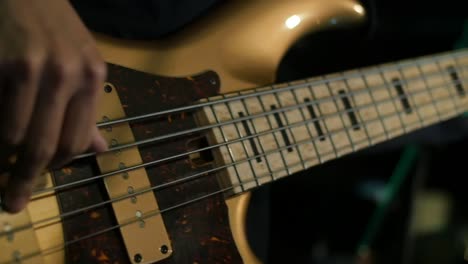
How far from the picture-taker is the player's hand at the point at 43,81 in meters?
0.27

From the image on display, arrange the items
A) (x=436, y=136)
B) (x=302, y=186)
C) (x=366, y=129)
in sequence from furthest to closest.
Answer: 1. (x=302, y=186)
2. (x=436, y=136)
3. (x=366, y=129)

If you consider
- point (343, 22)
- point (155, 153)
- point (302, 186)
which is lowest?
point (302, 186)

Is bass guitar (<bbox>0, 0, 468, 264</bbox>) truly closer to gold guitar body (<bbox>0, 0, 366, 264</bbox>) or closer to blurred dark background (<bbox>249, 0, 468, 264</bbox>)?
gold guitar body (<bbox>0, 0, 366, 264</bbox>)

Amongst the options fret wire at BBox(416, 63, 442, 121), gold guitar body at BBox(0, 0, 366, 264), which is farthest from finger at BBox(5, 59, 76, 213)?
fret wire at BBox(416, 63, 442, 121)

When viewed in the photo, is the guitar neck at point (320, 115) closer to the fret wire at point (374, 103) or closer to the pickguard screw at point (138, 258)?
the fret wire at point (374, 103)

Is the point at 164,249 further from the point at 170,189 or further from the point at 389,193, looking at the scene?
the point at 389,193

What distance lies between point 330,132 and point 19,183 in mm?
402

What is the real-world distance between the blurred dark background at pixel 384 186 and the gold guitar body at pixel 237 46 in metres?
0.14

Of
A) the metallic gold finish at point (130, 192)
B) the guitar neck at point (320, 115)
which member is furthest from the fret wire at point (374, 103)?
the metallic gold finish at point (130, 192)

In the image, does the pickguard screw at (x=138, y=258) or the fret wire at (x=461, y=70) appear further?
the fret wire at (x=461, y=70)

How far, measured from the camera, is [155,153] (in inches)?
18.8

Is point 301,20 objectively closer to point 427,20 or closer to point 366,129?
point 366,129

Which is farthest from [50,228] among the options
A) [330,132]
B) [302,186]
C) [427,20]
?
[427,20]

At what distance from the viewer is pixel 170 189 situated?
0.48 m
